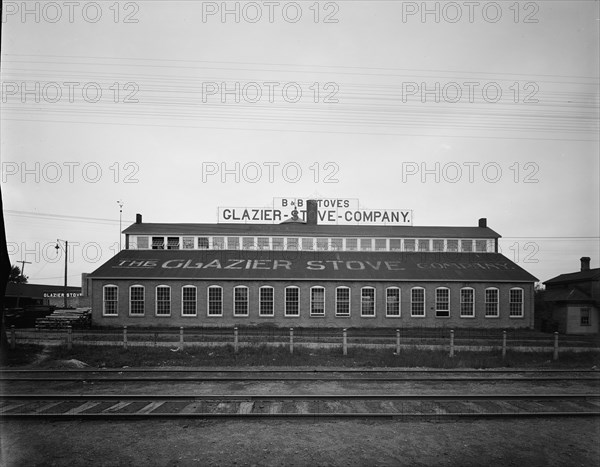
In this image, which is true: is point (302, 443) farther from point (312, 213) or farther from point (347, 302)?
point (312, 213)

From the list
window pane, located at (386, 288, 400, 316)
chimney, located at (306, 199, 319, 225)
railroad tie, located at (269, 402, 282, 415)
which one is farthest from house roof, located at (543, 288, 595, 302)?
railroad tie, located at (269, 402, 282, 415)

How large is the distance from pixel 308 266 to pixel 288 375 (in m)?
17.9

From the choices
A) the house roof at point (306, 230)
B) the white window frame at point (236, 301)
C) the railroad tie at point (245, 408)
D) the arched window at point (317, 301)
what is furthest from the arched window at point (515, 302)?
the railroad tie at point (245, 408)

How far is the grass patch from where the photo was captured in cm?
1437

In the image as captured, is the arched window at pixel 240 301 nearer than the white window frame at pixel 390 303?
Yes

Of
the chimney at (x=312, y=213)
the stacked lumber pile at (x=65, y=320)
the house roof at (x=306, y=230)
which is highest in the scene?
the chimney at (x=312, y=213)

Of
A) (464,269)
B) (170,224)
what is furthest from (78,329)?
(464,269)

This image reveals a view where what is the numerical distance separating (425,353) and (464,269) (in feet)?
54.5

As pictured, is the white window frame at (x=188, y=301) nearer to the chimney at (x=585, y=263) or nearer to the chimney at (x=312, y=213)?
the chimney at (x=312, y=213)

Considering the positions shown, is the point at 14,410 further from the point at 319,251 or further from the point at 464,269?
the point at 464,269

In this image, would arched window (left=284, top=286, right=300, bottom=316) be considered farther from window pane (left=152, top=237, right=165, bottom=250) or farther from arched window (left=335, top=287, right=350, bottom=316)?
window pane (left=152, top=237, right=165, bottom=250)

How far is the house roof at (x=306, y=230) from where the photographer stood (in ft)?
111

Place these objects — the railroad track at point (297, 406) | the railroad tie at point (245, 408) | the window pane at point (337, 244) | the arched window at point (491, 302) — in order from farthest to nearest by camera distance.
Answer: the window pane at point (337, 244), the arched window at point (491, 302), the railroad tie at point (245, 408), the railroad track at point (297, 406)

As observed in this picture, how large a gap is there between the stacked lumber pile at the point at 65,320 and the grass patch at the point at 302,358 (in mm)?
10001
